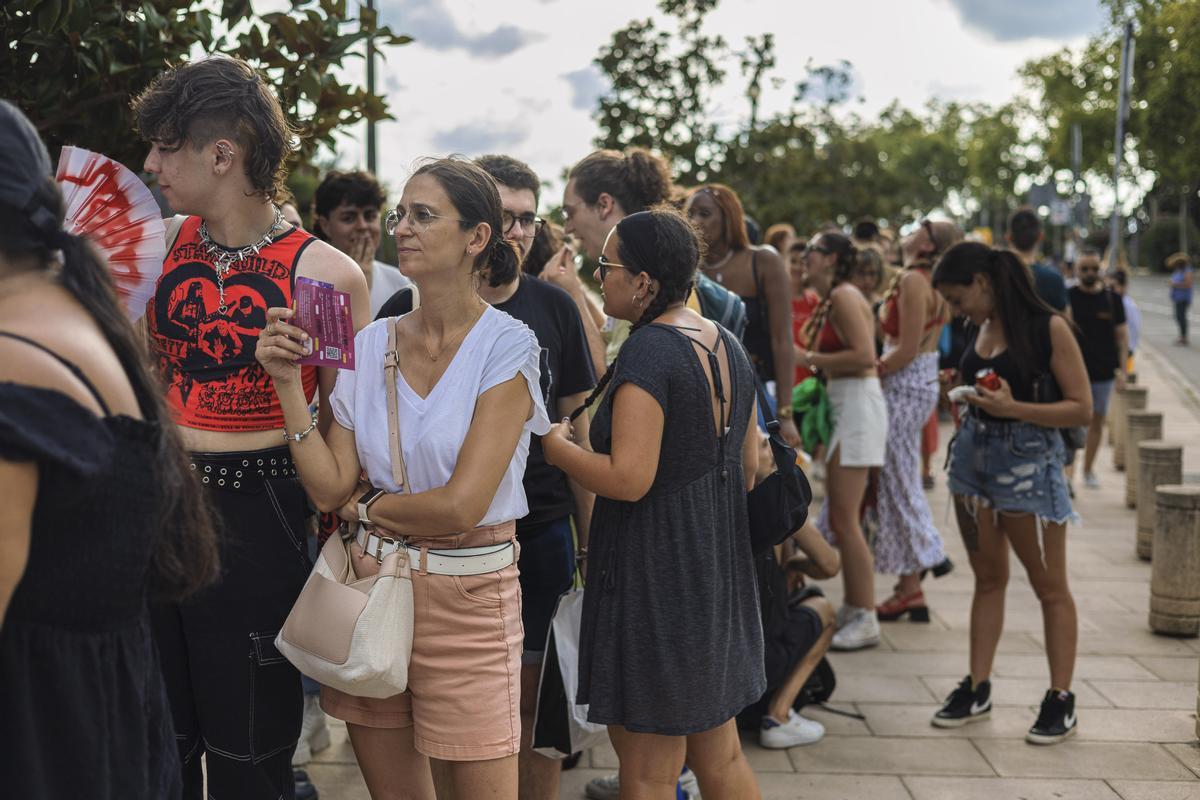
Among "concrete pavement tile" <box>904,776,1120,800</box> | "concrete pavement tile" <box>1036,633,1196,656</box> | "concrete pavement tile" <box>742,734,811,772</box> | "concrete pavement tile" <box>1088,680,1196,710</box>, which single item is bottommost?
"concrete pavement tile" <box>1036,633,1196,656</box>

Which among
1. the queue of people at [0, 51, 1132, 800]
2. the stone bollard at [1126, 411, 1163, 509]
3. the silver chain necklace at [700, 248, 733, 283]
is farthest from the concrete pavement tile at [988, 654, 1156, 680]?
the stone bollard at [1126, 411, 1163, 509]

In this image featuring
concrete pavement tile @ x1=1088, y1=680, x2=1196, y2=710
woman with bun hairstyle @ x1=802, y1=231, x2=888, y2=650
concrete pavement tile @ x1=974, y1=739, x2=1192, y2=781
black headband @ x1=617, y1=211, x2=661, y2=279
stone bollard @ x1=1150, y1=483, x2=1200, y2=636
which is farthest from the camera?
stone bollard @ x1=1150, y1=483, x2=1200, y2=636

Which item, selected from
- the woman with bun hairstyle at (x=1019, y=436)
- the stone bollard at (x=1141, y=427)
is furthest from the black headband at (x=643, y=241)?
the stone bollard at (x=1141, y=427)

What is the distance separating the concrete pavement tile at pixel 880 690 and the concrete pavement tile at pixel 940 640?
0.54 metres

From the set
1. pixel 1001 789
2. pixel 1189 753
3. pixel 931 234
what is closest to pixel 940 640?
pixel 1189 753

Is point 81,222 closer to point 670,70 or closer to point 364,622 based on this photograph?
point 364,622

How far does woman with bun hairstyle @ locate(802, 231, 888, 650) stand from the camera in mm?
6395

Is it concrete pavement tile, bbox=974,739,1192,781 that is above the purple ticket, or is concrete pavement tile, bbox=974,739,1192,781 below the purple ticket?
below

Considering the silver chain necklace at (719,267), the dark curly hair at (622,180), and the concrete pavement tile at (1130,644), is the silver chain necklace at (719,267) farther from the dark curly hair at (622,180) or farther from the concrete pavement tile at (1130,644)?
the concrete pavement tile at (1130,644)

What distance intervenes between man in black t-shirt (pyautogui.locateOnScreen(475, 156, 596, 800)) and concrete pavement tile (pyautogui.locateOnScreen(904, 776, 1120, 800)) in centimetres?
164

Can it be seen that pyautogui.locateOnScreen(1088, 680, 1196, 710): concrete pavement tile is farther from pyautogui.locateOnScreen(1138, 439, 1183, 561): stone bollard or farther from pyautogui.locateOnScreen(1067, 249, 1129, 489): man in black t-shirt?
pyautogui.locateOnScreen(1067, 249, 1129, 489): man in black t-shirt

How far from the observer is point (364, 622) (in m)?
2.73

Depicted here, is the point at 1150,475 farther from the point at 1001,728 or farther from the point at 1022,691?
the point at 1001,728

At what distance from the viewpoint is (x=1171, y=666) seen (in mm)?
6207
